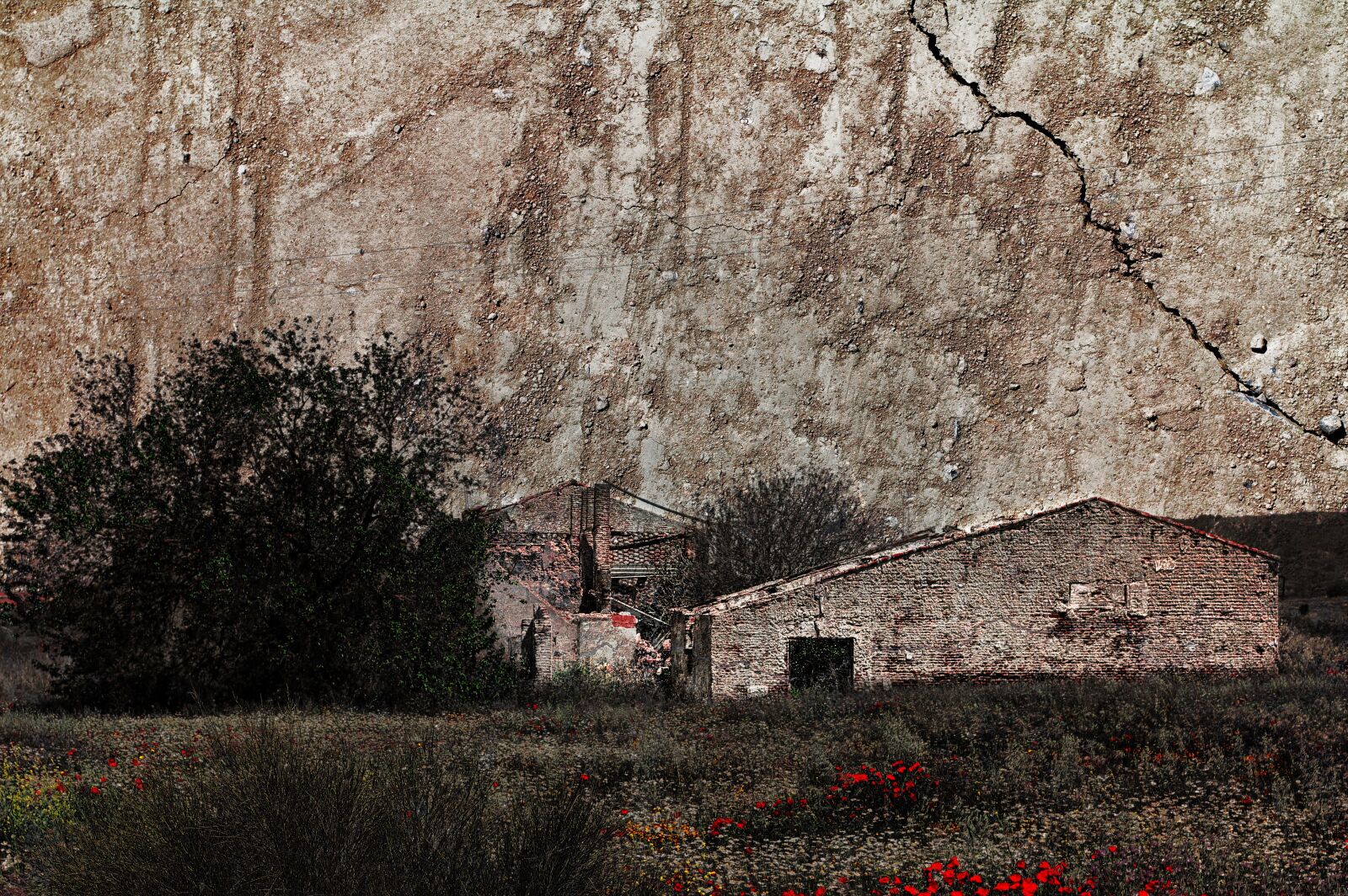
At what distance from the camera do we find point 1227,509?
2066cm

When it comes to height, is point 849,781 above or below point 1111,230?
below

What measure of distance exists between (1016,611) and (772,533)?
245 inches

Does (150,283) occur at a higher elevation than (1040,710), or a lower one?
higher

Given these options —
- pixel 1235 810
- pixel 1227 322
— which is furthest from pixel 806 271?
pixel 1235 810

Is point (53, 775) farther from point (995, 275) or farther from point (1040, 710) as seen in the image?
point (995, 275)

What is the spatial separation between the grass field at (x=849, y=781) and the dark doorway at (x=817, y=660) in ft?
5.43

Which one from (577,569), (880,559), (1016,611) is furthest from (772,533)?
(1016,611)

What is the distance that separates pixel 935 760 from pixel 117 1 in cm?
2391

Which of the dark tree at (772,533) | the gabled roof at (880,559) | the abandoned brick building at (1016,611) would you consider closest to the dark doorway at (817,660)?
the abandoned brick building at (1016,611)

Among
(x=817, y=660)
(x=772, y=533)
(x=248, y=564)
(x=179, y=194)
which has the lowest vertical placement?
(x=817, y=660)

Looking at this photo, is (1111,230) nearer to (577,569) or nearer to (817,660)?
(817,660)

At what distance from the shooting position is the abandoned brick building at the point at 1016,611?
1482cm

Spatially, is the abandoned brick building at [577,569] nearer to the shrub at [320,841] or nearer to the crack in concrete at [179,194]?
the crack in concrete at [179,194]

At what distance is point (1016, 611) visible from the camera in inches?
584
